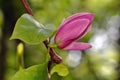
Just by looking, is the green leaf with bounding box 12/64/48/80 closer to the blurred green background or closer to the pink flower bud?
the pink flower bud

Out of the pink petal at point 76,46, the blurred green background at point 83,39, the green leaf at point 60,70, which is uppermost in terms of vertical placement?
the pink petal at point 76,46

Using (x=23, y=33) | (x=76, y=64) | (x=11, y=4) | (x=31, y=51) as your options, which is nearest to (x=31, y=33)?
(x=23, y=33)

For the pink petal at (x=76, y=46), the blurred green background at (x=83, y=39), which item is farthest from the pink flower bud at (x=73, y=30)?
the blurred green background at (x=83, y=39)

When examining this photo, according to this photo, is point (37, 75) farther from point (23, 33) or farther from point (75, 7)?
point (75, 7)

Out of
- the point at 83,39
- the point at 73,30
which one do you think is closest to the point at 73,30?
the point at 73,30

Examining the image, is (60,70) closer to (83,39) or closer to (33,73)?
(33,73)

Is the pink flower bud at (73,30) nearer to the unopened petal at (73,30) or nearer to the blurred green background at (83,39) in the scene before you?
the unopened petal at (73,30)
